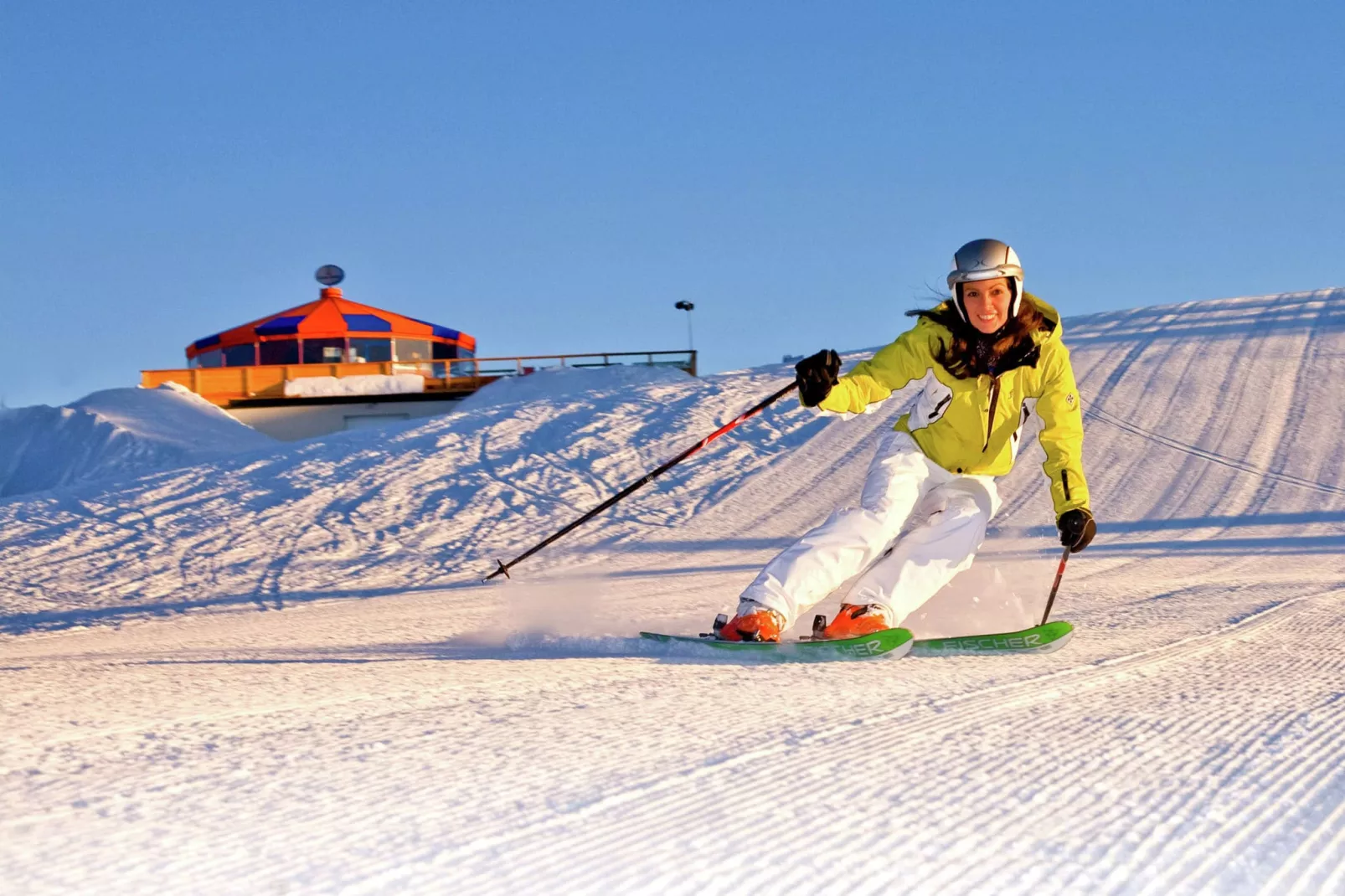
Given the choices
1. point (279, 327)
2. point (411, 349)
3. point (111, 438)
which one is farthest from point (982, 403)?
point (411, 349)

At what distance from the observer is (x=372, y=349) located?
3347 cm

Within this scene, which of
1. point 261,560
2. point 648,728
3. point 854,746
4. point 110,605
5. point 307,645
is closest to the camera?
point 854,746

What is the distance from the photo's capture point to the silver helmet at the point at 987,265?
180 inches

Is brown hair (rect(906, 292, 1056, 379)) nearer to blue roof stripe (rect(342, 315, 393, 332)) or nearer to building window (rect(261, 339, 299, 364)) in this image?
blue roof stripe (rect(342, 315, 393, 332))

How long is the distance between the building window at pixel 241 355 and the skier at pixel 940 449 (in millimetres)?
30945

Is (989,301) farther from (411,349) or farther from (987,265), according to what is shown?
(411,349)

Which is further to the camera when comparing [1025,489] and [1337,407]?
[1337,407]

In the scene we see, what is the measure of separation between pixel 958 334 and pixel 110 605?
549 cm

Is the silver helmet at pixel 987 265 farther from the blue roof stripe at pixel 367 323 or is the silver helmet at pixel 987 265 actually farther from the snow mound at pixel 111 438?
the blue roof stripe at pixel 367 323

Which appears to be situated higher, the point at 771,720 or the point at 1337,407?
the point at 1337,407

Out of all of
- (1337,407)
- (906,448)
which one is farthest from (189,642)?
(1337,407)

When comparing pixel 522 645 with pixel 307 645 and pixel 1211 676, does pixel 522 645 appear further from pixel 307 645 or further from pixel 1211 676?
pixel 1211 676

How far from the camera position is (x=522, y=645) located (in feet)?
15.6

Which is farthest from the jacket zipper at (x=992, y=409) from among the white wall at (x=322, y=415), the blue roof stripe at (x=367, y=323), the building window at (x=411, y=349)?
the blue roof stripe at (x=367, y=323)
